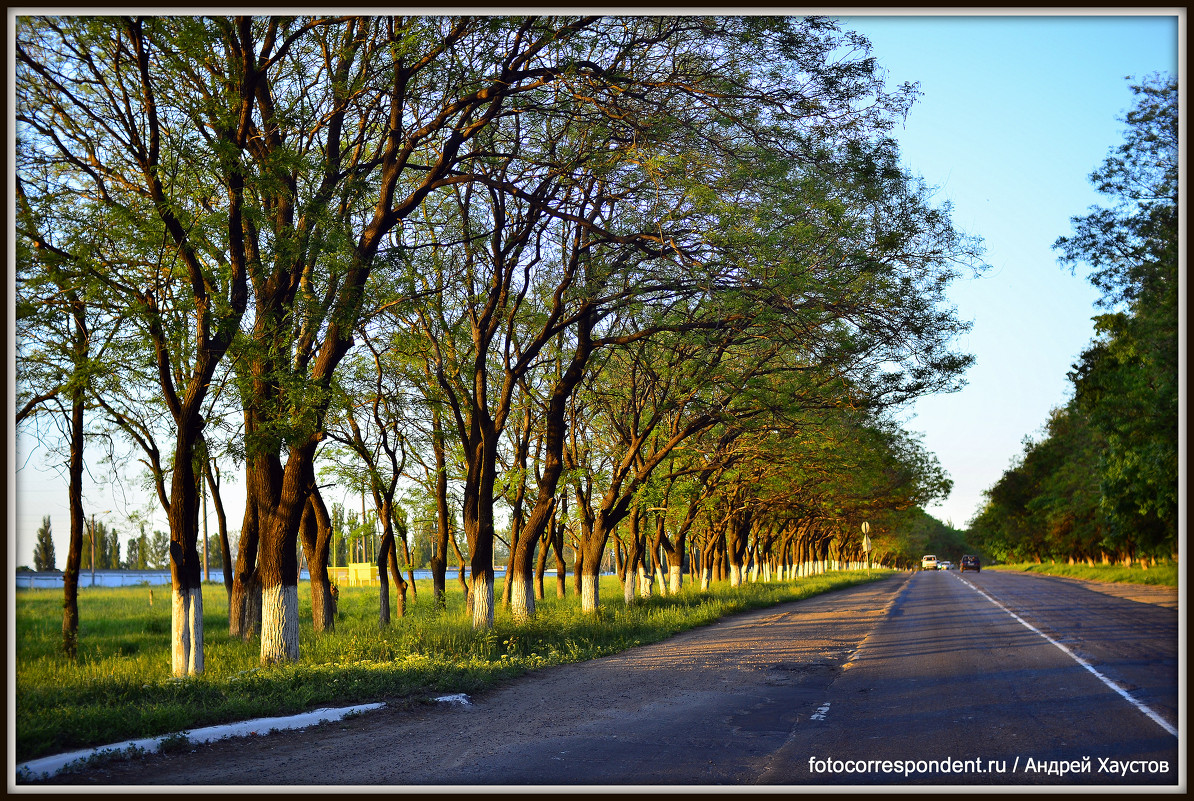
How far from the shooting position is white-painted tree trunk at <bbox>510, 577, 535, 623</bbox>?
19891mm

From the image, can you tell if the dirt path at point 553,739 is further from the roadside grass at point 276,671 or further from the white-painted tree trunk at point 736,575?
the white-painted tree trunk at point 736,575

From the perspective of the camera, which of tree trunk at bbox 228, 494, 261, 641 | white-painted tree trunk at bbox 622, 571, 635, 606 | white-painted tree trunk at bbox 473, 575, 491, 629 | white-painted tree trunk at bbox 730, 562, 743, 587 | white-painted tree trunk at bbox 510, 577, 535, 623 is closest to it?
white-painted tree trunk at bbox 473, 575, 491, 629

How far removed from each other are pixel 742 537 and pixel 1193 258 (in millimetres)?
44799

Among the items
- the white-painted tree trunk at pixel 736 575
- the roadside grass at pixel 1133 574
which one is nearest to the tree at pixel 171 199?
the roadside grass at pixel 1133 574

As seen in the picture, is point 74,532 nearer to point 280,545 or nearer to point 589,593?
point 280,545

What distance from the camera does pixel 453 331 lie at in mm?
20422

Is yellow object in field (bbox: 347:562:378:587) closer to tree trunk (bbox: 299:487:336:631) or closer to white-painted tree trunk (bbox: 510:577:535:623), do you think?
tree trunk (bbox: 299:487:336:631)

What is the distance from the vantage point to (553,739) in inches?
335

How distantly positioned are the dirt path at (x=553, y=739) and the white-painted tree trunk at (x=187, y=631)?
3.58 meters

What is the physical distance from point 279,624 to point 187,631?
1.37 m

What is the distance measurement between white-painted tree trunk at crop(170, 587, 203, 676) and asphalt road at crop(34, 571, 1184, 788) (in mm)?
3705

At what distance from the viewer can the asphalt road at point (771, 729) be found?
23.3 feet

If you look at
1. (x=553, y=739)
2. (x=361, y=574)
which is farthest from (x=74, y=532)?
(x=361, y=574)

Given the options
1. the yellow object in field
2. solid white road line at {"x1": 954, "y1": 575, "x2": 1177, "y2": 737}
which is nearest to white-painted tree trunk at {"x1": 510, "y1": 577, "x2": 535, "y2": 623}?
solid white road line at {"x1": 954, "y1": 575, "x2": 1177, "y2": 737}
